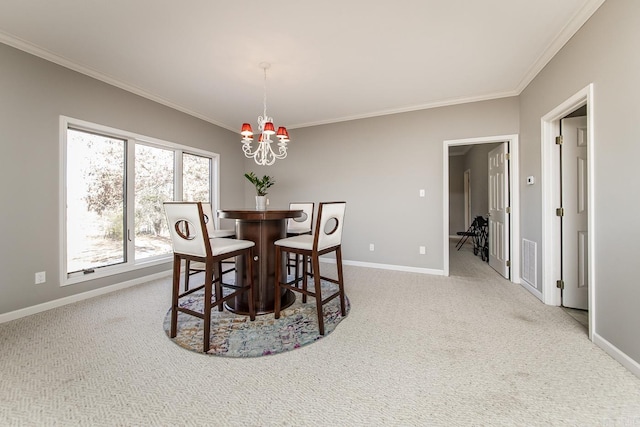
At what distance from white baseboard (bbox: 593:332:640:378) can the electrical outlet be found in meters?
4.78

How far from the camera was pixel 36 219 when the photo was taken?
246cm

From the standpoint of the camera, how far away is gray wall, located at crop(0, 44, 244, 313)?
2270 mm

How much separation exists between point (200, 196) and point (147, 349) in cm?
298

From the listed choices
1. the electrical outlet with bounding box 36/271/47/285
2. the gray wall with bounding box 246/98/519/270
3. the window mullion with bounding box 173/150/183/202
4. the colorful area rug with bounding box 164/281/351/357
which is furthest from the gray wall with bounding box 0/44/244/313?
the gray wall with bounding box 246/98/519/270

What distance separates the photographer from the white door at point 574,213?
2477mm

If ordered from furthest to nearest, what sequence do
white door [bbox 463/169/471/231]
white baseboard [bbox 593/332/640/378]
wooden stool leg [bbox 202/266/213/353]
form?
white door [bbox 463/169/471/231] < wooden stool leg [bbox 202/266/213/353] < white baseboard [bbox 593/332/640/378]

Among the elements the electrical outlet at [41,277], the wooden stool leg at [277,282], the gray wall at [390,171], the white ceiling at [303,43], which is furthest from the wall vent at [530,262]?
the electrical outlet at [41,277]

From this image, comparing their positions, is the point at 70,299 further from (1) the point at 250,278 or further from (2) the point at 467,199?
(2) the point at 467,199

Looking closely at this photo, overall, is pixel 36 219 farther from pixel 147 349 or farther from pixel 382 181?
pixel 382 181

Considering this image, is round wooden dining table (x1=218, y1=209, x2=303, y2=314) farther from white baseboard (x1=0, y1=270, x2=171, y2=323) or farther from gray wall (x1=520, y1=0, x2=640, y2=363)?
gray wall (x1=520, y1=0, x2=640, y2=363)

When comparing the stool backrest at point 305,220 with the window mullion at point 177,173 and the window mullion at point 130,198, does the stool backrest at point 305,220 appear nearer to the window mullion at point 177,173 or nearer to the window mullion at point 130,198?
the window mullion at point 177,173

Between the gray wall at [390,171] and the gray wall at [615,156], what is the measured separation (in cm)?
152

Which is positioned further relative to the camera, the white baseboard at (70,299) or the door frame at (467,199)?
the door frame at (467,199)

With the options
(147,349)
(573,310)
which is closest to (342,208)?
(147,349)
